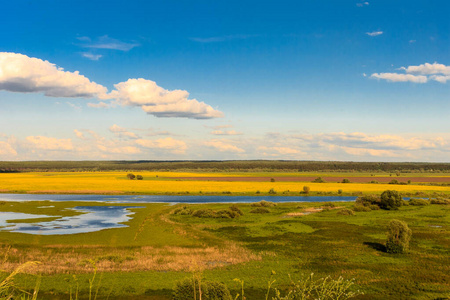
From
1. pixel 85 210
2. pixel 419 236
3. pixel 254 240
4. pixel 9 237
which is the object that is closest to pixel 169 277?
pixel 254 240

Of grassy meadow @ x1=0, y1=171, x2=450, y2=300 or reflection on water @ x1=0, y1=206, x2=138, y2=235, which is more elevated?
grassy meadow @ x1=0, y1=171, x2=450, y2=300

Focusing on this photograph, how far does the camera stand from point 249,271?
20.4 m

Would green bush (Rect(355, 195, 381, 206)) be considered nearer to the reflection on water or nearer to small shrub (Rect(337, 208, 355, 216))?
small shrub (Rect(337, 208, 355, 216))

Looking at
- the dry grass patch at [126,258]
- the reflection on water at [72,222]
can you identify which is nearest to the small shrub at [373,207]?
the dry grass patch at [126,258]

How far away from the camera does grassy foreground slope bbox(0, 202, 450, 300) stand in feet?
58.5

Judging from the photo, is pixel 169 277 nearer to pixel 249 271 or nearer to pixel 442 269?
pixel 249 271

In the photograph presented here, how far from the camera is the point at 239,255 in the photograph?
2438 centimetres

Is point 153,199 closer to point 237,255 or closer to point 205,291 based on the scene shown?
point 237,255

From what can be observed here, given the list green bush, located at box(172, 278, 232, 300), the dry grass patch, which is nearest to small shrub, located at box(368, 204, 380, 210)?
the dry grass patch

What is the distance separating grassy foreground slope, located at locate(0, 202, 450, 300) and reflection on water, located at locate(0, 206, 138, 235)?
2822mm

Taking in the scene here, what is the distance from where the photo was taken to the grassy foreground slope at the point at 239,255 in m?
17.8

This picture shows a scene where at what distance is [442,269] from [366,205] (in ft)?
108

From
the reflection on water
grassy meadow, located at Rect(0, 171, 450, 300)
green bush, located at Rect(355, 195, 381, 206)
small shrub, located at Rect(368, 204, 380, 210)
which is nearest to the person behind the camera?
grassy meadow, located at Rect(0, 171, 450, 300)

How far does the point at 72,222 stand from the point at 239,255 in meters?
24.9
